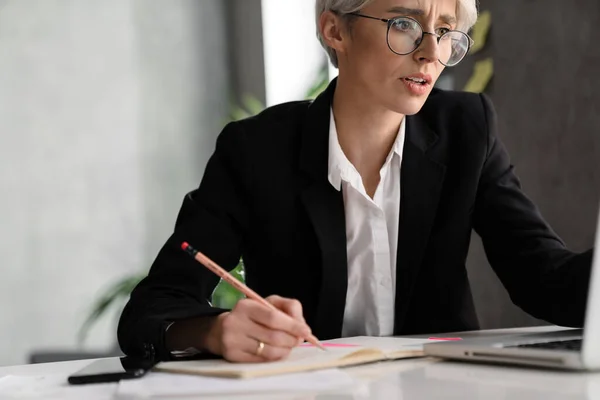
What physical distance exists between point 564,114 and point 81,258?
286 cm

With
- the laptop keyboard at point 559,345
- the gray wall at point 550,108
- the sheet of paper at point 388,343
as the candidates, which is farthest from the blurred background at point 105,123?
the laptop keyboard at point 559,345

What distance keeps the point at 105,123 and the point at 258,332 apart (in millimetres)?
3725

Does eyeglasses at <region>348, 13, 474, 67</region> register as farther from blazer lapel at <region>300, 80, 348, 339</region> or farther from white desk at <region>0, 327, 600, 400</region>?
white desk at <region>0, 327, 600, 400</region>

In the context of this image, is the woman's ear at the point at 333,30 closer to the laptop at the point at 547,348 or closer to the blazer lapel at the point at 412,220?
the blazer lapel at the point at 412,220

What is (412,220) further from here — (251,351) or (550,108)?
(550,108)

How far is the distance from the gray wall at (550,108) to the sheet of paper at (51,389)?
1855mm

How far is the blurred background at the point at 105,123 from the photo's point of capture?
14.8 ft

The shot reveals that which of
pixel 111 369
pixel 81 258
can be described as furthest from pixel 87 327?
pixel 111 369

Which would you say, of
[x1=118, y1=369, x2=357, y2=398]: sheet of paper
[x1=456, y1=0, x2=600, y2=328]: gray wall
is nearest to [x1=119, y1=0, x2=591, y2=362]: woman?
[x1=118, y1=369, x2=357, y2=398]: sheet of paper

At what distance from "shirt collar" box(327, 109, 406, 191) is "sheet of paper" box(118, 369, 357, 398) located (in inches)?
28.4

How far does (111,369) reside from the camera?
3.76 feet

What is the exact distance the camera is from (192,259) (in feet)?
5.12

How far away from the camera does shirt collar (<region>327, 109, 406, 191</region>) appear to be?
1.74 meters

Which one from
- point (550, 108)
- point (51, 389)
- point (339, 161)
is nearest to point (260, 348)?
point (51, 389)
